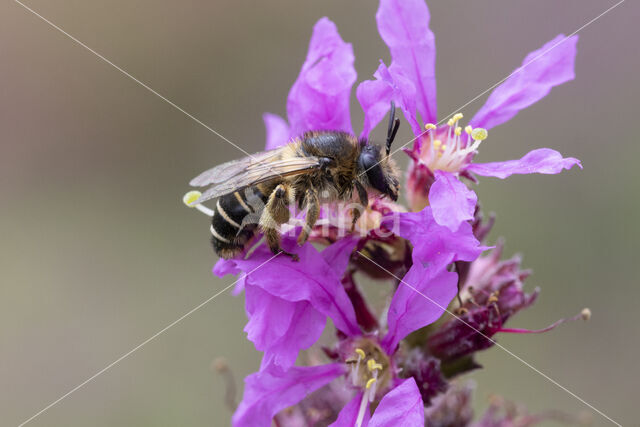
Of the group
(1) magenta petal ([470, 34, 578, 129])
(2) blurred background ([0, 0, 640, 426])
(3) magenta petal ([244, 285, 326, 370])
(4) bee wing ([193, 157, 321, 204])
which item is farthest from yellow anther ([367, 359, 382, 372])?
(2) blurred background ([0, 0, 640, 426])

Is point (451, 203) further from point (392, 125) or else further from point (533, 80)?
point (533, 80)

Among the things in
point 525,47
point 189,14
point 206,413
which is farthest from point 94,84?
point 525,47

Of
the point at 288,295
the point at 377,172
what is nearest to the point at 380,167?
the point at 377,172

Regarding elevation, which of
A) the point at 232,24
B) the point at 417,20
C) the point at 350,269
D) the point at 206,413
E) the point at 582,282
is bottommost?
the point at 582,282

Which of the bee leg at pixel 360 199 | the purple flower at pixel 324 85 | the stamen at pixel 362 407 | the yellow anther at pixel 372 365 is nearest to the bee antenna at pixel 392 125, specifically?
the bee leg at pixel 360 199

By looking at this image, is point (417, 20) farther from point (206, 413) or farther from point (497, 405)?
point (206, 413)

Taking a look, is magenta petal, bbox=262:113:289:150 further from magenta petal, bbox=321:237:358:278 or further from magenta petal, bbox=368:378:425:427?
magenta petal, bbox=368:378:425:427

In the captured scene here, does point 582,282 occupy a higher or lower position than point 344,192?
lower

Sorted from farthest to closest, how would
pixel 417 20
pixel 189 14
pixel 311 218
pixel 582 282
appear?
pixel 189 14
pixel 582 282
pixel 417 20
pixel 311 218
